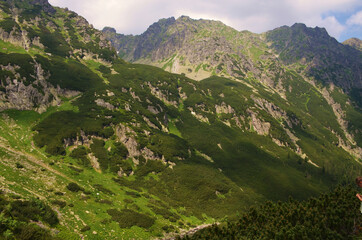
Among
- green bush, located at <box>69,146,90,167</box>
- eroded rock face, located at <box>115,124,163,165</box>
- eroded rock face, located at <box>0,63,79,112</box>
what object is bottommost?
green bush, located at <box>69,146,90,167</box>

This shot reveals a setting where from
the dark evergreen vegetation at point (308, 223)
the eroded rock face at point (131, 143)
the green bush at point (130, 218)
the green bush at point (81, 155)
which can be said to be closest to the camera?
the dark evergreen vegetation at point (308, 223)

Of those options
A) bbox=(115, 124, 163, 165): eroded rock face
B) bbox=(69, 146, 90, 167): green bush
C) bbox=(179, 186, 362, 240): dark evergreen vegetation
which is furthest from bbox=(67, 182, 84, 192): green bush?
bbox=(115, 124, 163, 165): eroded rock face

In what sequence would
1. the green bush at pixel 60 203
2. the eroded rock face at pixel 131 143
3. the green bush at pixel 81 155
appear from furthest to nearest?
the eroded rock face at pixel 131 143 → the green bush at pixel 81 155 → the green bush at pixel 60 203

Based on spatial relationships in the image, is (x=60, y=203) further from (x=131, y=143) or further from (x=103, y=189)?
(x=131, y=143)

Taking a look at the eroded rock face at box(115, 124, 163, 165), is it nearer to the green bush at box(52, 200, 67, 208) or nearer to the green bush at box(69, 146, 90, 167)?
the green bush at box(69, 146, 90, 167)

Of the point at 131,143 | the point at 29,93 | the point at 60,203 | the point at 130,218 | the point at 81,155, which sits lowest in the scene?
the point at 130,218

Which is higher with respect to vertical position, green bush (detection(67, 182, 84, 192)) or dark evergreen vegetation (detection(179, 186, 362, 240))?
dark evergreen vegetation (detection(179, 186, 362, 240))

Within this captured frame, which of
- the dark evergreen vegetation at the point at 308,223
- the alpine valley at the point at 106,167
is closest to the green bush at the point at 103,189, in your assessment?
the alpine valley at the point at 106,167

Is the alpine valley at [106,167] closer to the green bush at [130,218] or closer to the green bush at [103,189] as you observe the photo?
the green bush at [130,218]

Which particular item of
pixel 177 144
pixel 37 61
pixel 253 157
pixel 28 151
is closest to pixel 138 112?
pixel 177 144

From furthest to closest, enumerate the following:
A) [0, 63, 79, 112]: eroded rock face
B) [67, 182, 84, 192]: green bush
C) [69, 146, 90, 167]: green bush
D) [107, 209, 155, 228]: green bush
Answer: [0, 63, 79, 112]: eroded rock face < [69, 146, 90, 167]: green bush < [67, 182, 84, 192]: green bush < [107, 209, 155, 228]: green bush

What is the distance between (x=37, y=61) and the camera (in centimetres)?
14275

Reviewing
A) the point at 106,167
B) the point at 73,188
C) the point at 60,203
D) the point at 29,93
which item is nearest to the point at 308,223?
the point at 60,203

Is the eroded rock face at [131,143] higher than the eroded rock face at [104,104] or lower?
lower
